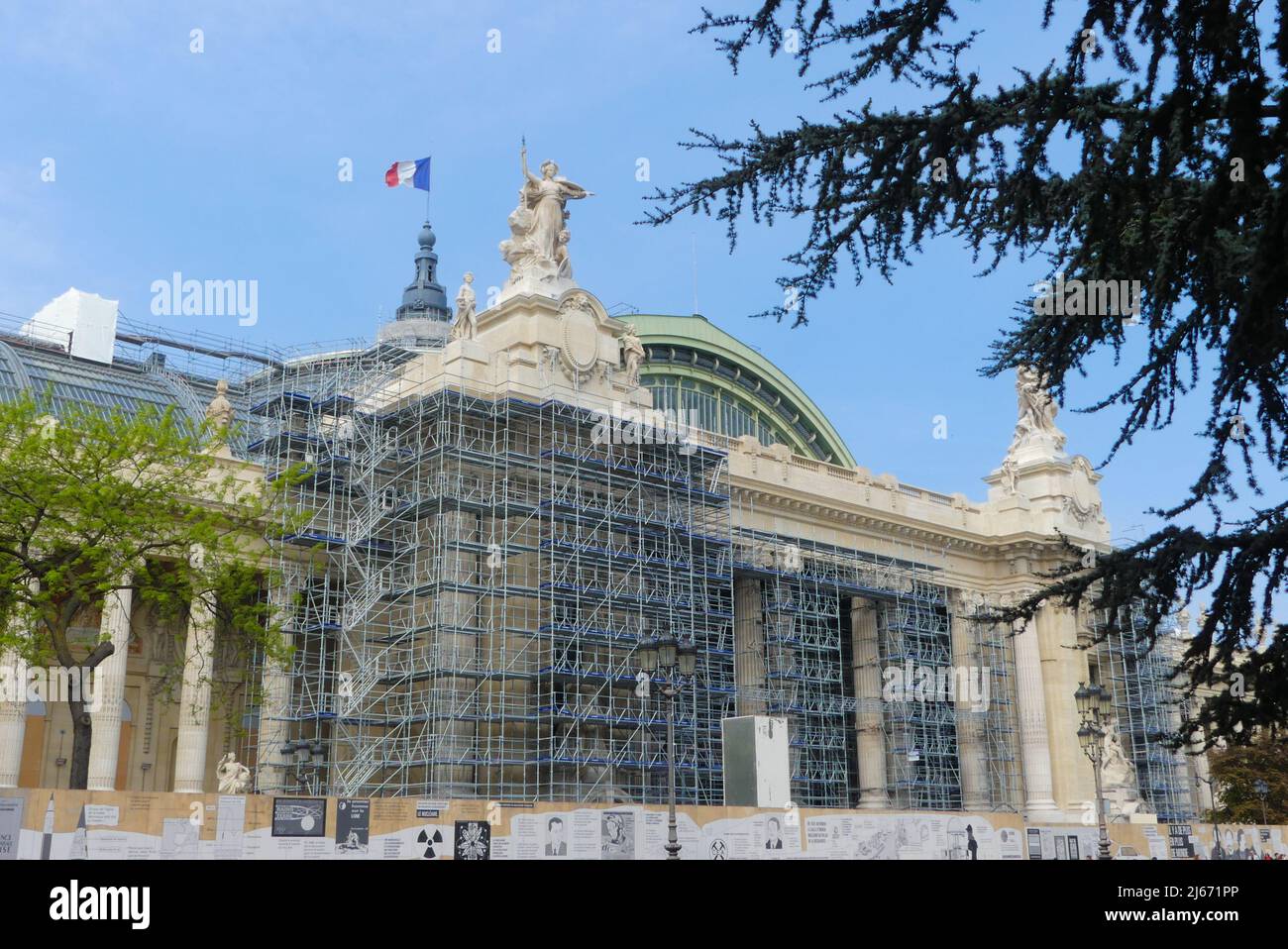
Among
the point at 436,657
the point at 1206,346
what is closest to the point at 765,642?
the point at 436,657

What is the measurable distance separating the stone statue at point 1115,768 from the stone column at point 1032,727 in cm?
236

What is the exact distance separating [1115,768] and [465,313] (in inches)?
1124

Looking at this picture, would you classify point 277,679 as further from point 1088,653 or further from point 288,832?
point 1088,653

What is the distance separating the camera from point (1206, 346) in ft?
37.1

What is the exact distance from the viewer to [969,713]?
49.5m

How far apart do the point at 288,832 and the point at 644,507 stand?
2030cm

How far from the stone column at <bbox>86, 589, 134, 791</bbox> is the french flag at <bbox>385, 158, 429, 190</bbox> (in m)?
20.3

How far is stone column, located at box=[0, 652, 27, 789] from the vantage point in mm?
31781

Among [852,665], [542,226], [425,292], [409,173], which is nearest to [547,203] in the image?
[542,226]

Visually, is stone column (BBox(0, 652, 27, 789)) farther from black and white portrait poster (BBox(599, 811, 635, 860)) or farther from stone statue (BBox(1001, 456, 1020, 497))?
stone statue (BBox(1001, 456, 1020, 497))

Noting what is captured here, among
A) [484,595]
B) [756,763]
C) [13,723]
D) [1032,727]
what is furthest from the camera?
[1032,727]

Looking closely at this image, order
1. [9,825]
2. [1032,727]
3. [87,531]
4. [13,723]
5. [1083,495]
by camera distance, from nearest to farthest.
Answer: [9,825] → [87,531] → [13,723] → [1032,727] → [1083,495]

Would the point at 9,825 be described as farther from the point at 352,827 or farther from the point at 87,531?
the point at 87,531
